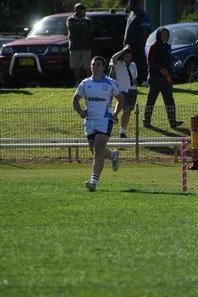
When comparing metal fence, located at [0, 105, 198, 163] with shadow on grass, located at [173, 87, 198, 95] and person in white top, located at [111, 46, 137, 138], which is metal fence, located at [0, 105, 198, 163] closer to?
person in white top, located at [111, 46, 137, 138]

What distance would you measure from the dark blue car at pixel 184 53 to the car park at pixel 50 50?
2260 millimetres

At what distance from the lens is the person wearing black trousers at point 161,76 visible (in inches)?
825

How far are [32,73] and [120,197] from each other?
14.2m

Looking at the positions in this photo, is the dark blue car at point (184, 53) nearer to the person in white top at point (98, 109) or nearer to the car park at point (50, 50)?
the car park at point (50, 50)

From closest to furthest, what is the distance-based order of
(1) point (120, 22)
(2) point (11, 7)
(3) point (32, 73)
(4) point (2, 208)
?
(4) point (2, 208), (3) point (32, 73), (1) point (120, 22), (2) point (11, 7)

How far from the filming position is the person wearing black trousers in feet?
68.7

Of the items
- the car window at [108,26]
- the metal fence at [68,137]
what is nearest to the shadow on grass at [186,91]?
the metal fence at [68,137]

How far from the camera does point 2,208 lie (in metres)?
11.9

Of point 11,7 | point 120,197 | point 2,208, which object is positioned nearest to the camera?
point 2,208

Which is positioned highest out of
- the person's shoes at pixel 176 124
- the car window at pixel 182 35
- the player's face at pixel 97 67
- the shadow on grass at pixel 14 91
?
the player's face at pixel 97 67

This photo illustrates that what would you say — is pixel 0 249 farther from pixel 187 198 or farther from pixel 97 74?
pixel 97 74

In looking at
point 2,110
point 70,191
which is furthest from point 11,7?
point 70,191

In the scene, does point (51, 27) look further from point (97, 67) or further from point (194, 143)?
point (97, 67)

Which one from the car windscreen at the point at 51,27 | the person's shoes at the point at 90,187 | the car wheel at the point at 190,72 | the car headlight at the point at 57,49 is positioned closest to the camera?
the person's shoes at the point at 90,187
